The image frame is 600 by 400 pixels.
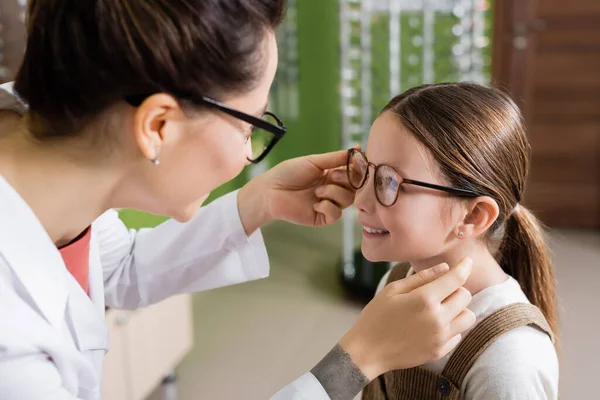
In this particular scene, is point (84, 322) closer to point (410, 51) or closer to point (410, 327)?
point (410, 327)

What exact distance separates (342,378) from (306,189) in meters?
0.46

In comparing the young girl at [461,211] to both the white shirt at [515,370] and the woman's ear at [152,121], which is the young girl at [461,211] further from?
the woman's ear at [152,121]

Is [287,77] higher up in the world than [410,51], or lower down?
lower down

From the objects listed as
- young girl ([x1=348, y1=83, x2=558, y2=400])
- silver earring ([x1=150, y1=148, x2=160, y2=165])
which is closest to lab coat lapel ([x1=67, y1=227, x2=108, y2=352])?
silver earring ([x1=150, y1=148, x2=160, y2=165])

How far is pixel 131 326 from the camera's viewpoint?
1.96 m

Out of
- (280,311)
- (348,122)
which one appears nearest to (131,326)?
(280,311)

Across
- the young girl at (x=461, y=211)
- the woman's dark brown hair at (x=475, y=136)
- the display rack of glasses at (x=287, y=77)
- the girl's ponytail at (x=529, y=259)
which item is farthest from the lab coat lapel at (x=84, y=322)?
the display rack of glasses at (x=287, y=77)

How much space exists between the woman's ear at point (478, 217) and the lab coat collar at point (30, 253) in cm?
64

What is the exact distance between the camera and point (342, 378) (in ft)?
2.98

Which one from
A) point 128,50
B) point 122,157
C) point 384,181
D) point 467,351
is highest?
point 128,50

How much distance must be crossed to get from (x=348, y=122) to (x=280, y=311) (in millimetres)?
997

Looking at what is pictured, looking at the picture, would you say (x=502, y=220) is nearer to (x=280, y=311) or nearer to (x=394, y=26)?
(x=280, y=311)

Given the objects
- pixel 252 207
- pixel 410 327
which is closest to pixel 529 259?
pixel 410 327

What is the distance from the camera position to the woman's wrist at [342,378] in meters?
0.91
